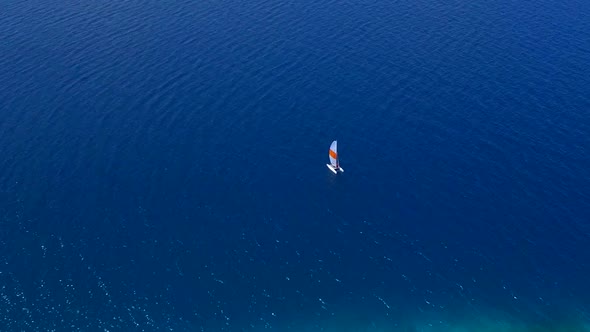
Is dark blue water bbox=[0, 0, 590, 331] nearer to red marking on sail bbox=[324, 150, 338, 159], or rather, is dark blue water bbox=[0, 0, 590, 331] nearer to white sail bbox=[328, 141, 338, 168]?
white sail bbox=[328, 141, 338, 168]

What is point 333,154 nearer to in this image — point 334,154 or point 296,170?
point 334,154

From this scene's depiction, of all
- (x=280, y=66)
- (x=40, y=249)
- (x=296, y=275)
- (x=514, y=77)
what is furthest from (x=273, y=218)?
(x=514, y=77)

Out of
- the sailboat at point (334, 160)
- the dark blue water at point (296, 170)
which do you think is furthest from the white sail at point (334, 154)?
the dark blue water at point (296, 170)

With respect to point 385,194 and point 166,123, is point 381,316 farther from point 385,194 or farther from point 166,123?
point 166,123

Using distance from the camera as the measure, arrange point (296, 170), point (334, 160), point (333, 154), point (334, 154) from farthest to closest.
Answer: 1. point (296, 170)
2. point (334, 160)
3. point (333, 154)
4. point (334, 154)

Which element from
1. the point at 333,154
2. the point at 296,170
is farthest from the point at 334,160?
the point at 296,170

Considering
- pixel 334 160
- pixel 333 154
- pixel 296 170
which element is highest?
pixel 333 154
